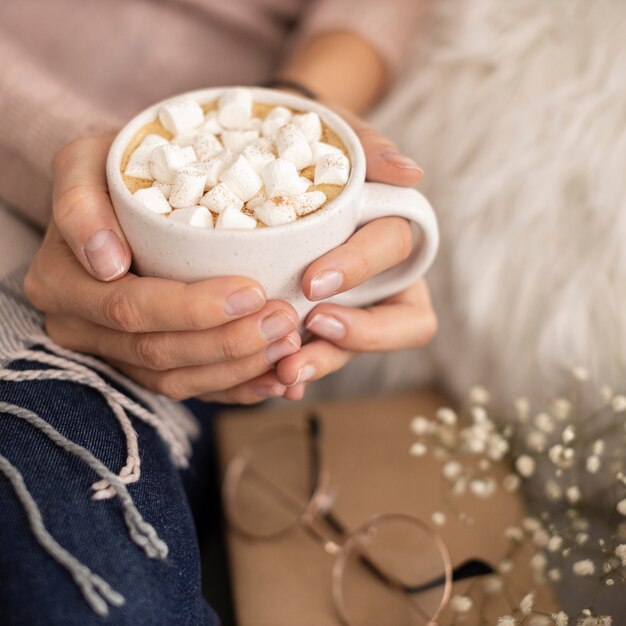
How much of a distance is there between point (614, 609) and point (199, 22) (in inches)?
30.5

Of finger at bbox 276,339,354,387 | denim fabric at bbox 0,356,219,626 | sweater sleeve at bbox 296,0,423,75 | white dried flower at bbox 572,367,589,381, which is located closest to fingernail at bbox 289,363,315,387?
finger at bbox 276,339,354,387

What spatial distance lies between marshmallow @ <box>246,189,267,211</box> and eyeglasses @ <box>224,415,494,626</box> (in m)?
0.36

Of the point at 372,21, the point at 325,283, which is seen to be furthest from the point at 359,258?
the point at 372,21

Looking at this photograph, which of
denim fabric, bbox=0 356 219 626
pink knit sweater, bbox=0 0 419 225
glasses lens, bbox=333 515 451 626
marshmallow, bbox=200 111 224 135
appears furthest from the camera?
pink knit sweater, bbox=0 0 419 225

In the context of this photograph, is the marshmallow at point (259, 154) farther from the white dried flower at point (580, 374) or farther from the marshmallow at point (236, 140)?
the white dried flower at point (580, 374)

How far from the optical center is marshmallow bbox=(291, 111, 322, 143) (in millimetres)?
456

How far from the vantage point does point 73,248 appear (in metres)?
0.44

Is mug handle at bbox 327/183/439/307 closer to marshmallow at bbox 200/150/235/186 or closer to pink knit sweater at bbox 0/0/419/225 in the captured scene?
marshmallow at bbox 200/150/235/186

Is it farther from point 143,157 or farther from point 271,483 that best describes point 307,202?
point 271,483

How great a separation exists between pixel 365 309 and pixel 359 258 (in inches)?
4.5

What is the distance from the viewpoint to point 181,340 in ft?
1.46

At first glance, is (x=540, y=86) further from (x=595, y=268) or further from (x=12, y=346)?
(x=12, y=346)

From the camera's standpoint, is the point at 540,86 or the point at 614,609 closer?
the point at 614,609

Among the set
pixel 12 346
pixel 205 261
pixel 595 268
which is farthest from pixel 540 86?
pixel 12 346
